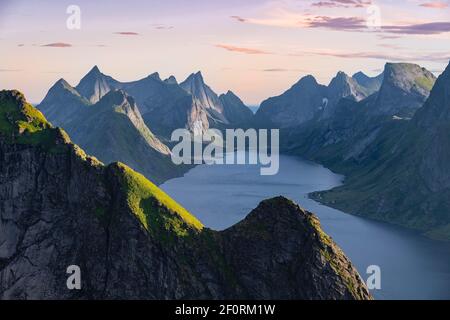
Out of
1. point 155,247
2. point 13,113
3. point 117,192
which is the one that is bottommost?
point 155,247

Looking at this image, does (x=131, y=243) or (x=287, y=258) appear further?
(x=131, y=243)

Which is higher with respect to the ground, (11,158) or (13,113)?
(13,113)

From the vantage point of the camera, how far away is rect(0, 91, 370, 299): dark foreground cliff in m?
143

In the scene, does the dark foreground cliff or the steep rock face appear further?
the dark foreground cliff

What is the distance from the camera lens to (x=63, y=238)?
149m

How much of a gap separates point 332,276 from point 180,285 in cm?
3429

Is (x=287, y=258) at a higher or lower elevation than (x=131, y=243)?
lower

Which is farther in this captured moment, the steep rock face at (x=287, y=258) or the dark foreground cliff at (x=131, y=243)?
the dark foreground cliff at (x=131, y=243)

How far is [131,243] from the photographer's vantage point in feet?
477

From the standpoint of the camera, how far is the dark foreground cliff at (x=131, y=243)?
142625 mm
